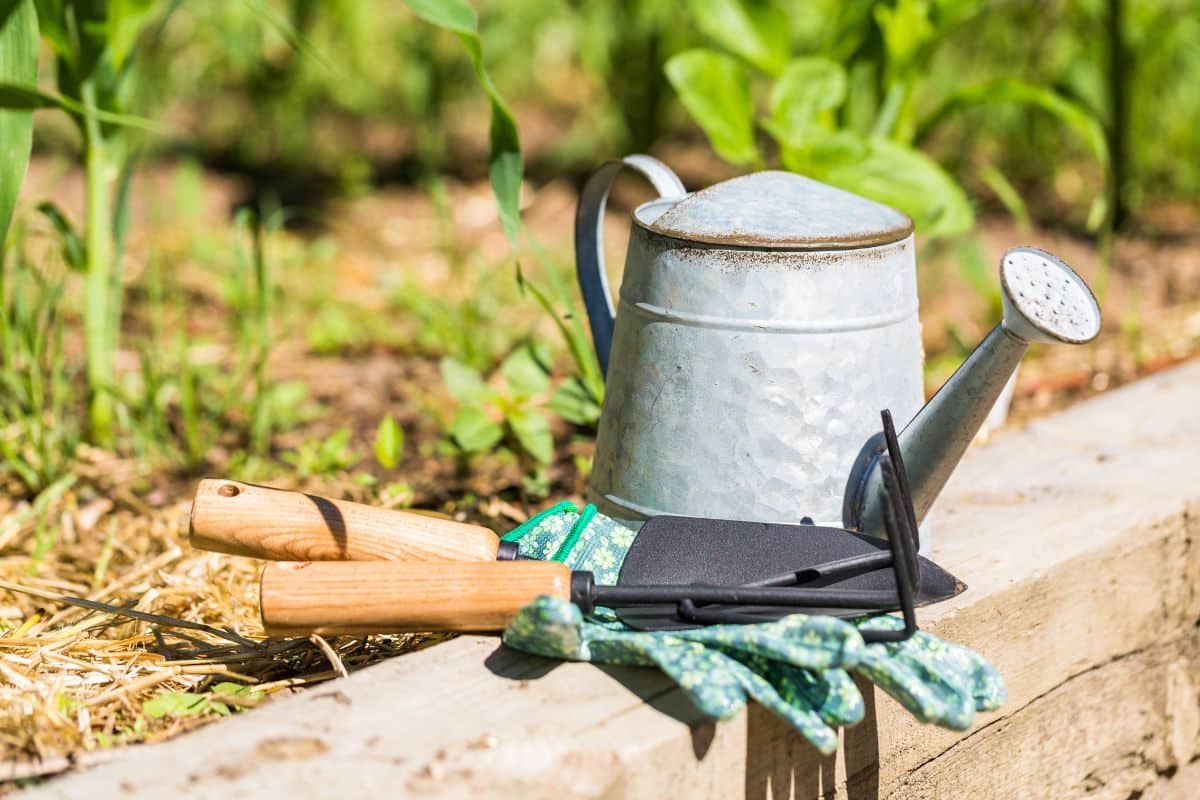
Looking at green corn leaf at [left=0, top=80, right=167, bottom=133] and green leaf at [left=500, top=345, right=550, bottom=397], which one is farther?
green leaf at [left=500, top=345, right=550, bottom=397]

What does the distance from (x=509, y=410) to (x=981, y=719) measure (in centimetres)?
66

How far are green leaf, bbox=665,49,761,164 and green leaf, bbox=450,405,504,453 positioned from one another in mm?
460

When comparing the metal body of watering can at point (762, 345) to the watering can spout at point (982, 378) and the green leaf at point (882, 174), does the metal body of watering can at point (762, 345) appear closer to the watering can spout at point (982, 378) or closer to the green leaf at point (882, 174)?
the watering can spout at point (982, 378)

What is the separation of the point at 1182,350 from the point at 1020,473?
87cm

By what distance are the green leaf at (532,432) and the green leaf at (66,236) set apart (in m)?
0.61

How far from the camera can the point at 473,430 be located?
152 centimetres

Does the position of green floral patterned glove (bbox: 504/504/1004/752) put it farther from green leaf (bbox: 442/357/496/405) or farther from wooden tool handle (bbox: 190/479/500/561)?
green leaf (bbox: 442/357/496/405)

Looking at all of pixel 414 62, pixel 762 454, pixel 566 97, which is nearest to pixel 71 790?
pixel 762 454

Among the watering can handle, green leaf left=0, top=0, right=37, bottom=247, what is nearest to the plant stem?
green leaf left=0, top=0, right=37, bottom=247

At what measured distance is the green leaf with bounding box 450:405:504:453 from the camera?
59.3 inches

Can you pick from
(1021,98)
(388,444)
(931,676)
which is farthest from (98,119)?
(1021,98)

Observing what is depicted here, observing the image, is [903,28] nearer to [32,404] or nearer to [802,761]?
[802,761]

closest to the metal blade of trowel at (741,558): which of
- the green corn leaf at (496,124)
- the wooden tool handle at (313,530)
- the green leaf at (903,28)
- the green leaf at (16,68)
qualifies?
the wooden tool handle at (313,530)

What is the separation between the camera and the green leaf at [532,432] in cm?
152
